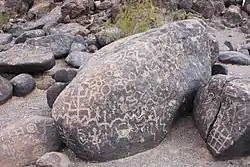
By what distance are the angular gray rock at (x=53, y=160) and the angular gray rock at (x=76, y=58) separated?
4.68 feet

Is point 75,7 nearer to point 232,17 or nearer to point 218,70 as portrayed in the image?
point 232,17

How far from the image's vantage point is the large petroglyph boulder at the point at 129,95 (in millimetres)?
2277

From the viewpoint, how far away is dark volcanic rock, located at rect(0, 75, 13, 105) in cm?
304

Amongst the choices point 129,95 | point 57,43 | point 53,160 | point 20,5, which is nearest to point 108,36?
point 57,43

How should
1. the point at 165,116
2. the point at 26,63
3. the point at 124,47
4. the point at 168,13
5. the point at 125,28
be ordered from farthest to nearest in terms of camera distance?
the point at 168,13 → the point at 125,28 → the point at 26,63 → the point at 124,47 → the point at 165,116

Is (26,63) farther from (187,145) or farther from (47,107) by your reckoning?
(187,145)

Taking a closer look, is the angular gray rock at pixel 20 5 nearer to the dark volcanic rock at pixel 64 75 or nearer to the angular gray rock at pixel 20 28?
the angular gray rock at pixel 20 28

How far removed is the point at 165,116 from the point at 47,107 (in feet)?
2.81

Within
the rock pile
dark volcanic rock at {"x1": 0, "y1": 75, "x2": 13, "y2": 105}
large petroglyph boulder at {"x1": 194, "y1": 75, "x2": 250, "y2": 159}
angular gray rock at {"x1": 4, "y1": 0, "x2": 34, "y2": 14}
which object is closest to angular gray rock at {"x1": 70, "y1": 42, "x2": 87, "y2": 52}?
dark volcanic rock at {"x1": 0, "y1": 75, "x2": 13, "y2": 105}

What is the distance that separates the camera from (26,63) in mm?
3354

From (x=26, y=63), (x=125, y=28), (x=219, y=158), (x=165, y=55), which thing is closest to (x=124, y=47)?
(x=165, y=55)

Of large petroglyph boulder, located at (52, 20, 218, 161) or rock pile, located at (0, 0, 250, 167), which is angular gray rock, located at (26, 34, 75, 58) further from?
large petroglyph boulder, located at (52, 20, 218, 161)

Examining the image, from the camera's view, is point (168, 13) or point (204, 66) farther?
point (168, 13)

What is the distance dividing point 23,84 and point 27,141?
0.92m
